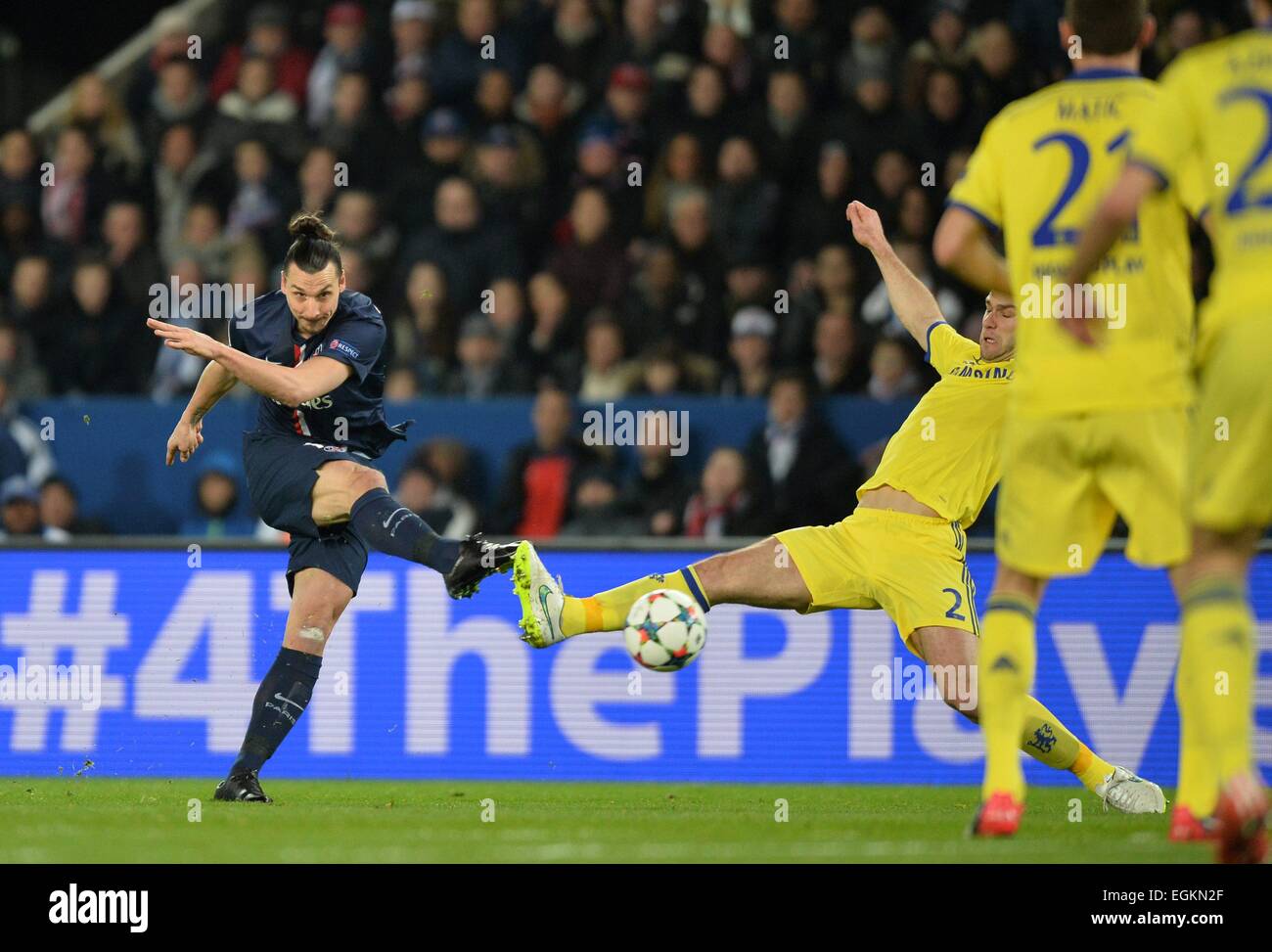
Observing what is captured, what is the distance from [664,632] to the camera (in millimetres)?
6672

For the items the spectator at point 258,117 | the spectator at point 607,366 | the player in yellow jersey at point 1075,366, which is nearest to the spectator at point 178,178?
the spectator at point 258,117

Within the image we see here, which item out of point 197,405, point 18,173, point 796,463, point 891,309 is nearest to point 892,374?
point 891,309

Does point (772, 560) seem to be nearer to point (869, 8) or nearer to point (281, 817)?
point (281, 817)

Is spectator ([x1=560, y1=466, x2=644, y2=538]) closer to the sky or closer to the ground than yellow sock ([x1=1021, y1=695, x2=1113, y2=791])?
closer to the sky

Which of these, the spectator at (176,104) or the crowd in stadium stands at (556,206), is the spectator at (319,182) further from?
the spectator at (176,104)

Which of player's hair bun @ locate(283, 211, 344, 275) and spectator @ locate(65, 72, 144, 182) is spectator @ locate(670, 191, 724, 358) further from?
player's hair bun @ locate(283, 211, 344, 275)

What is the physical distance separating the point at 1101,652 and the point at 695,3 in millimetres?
5404

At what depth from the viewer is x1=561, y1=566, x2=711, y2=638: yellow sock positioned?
6828mm

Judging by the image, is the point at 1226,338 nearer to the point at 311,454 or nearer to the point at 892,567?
the point at 892,567

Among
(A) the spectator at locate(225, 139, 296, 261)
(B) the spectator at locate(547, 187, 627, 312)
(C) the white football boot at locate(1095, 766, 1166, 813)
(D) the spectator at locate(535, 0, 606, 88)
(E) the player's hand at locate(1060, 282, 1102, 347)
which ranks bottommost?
(C) the white football boot at locate(1095, 766, 1166, 813)

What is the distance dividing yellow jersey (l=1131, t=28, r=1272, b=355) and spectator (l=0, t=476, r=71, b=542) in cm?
747

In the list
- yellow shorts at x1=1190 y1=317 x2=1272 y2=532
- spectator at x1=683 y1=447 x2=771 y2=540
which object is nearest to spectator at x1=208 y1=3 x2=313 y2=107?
spectator at x1=683 y1=447 x2=771 y2=540

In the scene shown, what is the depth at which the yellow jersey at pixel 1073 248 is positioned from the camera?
474cm

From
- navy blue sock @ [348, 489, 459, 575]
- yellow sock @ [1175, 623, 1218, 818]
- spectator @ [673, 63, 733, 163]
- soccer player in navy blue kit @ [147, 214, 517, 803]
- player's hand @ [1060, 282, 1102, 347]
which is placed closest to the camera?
player's hand @ [1060, 282, 1102, 347]
